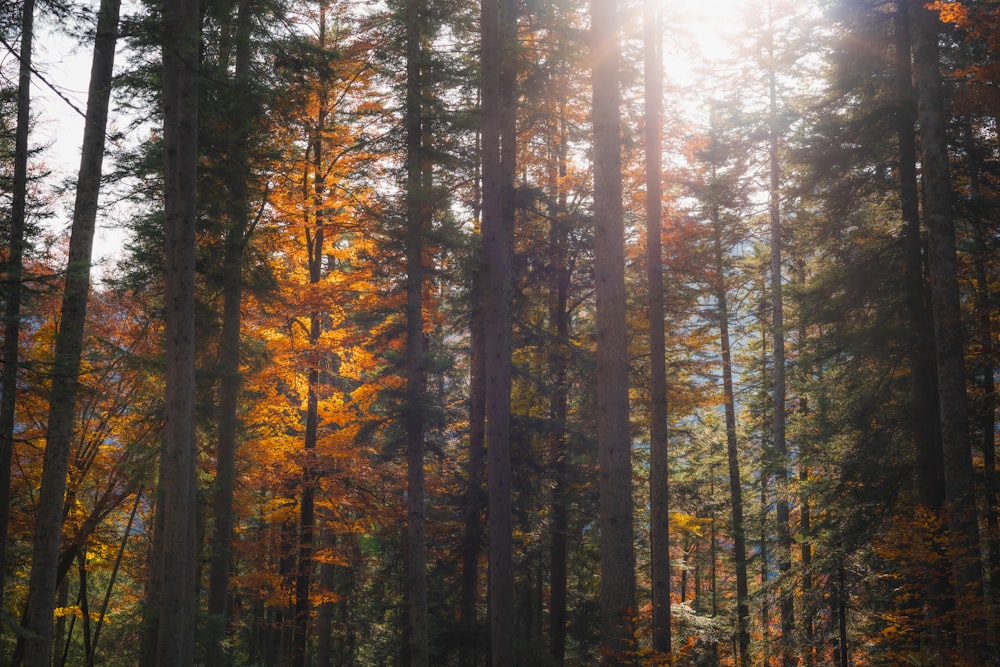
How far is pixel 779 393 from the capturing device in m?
18.8

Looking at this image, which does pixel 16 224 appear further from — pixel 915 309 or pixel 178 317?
pixel 915 309

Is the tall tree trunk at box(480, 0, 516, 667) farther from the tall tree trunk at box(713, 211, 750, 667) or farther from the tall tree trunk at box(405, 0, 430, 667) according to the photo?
the tall tree trunk at box(713, 211, 750, 667)

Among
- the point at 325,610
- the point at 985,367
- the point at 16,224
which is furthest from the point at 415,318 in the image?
the point at 985,367

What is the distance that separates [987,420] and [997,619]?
5918 millimetres

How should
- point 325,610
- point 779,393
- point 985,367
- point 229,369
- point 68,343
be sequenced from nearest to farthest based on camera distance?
point 68,343 → point 985,367 → point 229,369 → point 779,393 → point 325,610

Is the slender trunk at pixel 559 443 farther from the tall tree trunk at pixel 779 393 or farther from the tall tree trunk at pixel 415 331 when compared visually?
the tall tree trunk at pixel 779 393

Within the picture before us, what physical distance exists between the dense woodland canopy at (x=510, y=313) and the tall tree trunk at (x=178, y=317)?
0.19 ft

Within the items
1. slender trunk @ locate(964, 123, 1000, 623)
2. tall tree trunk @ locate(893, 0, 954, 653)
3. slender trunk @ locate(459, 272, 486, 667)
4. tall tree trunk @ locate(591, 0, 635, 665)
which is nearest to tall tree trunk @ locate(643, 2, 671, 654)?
tall tree trunk @ locate(591, 0, 635, 665)

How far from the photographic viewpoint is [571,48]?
1255cm

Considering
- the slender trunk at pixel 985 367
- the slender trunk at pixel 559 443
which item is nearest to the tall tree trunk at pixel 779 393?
the slender trunk at pixel 985 367

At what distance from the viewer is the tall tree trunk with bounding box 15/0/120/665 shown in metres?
10.4

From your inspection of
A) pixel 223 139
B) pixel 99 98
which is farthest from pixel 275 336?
pixel 99 98

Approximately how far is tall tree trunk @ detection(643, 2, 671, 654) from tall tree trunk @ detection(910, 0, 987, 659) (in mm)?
4460

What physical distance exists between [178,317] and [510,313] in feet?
21.1
